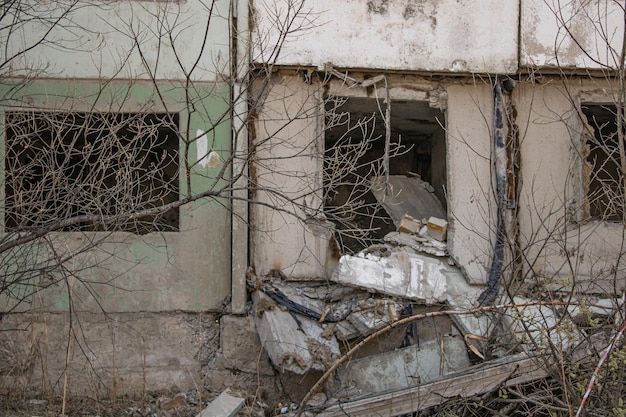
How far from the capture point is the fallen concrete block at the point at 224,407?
6.81 metres

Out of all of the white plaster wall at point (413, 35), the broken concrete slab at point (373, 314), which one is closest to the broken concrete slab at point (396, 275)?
the broken concrete slab at point (373, 314)

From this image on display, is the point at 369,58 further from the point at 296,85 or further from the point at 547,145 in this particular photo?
the point at 547,145

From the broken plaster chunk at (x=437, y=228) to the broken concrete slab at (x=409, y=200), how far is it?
41 cm

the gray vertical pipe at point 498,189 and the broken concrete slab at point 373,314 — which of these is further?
the gray vertical pipe at point 498,189

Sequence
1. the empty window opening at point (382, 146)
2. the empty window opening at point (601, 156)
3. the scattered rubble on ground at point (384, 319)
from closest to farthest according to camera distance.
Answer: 1. the scattered rubble on ground at point (384, 319)
2. the empty window opening at point (601, 156)
3. the empty window opening at point (382, 146)

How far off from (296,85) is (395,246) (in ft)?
6.90

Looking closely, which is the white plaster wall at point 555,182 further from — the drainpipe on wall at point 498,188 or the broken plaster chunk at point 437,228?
the broken plaster chunk at point 437,228

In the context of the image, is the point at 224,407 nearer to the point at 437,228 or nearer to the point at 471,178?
the point at 437,228

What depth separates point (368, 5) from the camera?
328 inches

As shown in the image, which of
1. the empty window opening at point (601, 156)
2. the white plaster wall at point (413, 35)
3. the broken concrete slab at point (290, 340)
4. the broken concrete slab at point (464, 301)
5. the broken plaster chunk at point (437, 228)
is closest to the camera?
the broken concrete slab at point (290, 340)

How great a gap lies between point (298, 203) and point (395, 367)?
1992mm

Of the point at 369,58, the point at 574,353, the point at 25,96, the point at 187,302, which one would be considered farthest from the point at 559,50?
the point at 25,96

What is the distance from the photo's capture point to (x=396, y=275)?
26.6 feet

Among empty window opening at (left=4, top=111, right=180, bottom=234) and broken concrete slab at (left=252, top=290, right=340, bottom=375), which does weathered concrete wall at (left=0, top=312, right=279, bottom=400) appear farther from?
empty window opening at (left=4, top=111, right=180, bottom=234)
